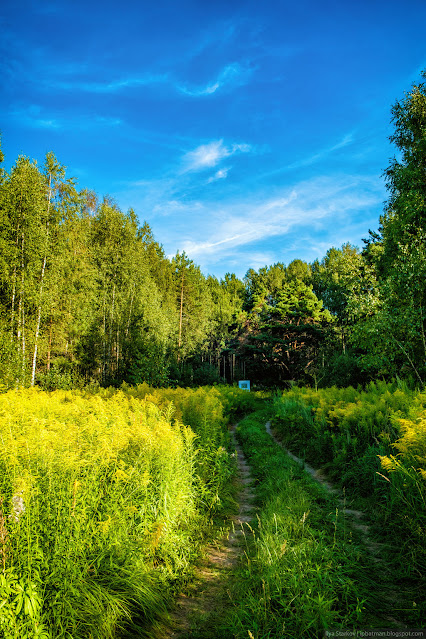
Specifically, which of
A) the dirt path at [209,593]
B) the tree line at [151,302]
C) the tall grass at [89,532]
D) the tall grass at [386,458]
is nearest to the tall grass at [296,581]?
the dirt path at [209,593]

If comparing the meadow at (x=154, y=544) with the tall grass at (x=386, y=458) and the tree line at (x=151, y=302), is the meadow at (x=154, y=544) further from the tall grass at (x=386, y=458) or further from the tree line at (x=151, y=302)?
the tree line at (x=151, y=302)

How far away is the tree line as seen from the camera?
11211 mm

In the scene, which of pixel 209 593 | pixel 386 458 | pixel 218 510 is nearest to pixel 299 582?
pixel 209 593

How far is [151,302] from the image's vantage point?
24.7m

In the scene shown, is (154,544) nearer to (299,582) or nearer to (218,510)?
(299,582)

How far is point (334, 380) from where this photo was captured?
58.4ft

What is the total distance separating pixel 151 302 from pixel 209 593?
22.5 m

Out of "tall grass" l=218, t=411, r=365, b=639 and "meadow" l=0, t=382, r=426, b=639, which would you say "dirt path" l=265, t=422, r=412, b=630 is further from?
"tall grass" l=218, t=411, r=365, b=639

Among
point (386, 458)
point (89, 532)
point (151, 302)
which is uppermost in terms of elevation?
point (151, 302)

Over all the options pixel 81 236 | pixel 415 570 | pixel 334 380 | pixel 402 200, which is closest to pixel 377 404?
pixel 415 570

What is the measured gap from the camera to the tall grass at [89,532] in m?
2.02

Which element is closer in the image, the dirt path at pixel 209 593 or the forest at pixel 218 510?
the forest at pixel 218 510

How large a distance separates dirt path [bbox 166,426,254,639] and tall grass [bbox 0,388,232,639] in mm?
161

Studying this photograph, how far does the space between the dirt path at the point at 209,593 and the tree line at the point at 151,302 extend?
637 cm
